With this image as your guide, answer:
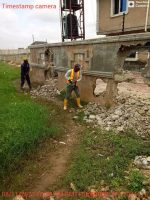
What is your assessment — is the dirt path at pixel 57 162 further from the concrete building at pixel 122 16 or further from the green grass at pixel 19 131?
the concrete building at pixel 122 16

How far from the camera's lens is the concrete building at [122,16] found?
13.0m

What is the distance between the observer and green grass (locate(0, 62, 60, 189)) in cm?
502

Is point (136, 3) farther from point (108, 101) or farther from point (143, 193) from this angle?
point (143, 193)

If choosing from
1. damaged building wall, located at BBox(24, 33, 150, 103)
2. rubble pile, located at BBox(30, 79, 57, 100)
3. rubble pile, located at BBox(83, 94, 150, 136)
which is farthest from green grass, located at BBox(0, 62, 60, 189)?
rubble pile, located at BBox(30, 79, 57, 100)

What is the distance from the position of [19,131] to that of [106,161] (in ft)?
7.50

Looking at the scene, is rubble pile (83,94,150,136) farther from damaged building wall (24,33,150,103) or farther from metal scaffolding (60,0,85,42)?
metal scaffolding (60,0,85,42)

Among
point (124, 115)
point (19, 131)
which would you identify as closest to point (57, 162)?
point (19, 131)

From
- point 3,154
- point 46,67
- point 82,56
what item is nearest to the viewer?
point 3,154

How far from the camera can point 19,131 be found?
6051 mm

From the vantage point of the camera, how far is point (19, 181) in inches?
178

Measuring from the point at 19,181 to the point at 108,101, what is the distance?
16.0 feet

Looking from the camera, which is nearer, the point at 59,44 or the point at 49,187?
the point at 49,187

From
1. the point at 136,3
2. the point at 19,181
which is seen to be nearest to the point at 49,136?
the point at 19,181

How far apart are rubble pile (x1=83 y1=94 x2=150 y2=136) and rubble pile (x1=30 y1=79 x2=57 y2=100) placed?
2.96 m
